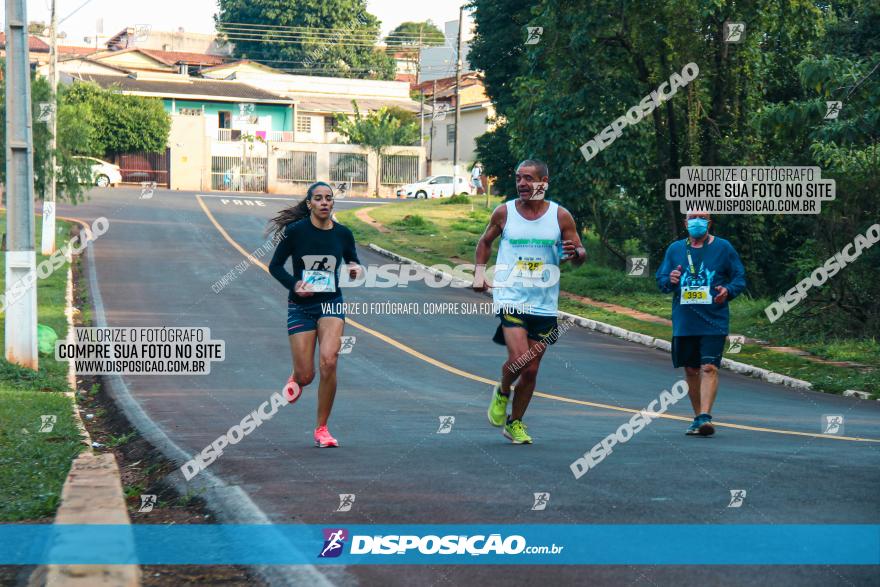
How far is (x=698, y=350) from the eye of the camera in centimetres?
1033

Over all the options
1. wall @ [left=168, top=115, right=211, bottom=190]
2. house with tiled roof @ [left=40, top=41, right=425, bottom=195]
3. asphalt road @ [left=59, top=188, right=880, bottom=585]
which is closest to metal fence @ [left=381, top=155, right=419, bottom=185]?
house with tiled roof @ [left=40, top=41, right=425, bottom=195]

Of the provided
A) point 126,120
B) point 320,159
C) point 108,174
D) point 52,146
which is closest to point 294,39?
point 320,159

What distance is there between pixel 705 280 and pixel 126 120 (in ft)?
200

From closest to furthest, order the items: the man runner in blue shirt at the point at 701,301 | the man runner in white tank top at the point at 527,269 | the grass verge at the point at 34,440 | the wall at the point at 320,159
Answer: the grass verge at the point at 34,440, the man runner in white tank top at the point at 527,269, the man runner in blue shirt at the point at 701,301, the wall at the point at 320,159

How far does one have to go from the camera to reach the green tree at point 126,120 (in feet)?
218

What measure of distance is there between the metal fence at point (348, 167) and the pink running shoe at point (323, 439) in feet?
209

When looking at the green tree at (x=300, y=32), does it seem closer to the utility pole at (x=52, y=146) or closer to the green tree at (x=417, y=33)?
the green tree at (x=417, y=33)

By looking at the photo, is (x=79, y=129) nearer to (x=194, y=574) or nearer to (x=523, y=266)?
(x=523, y=266)

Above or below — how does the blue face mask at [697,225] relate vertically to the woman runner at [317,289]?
above

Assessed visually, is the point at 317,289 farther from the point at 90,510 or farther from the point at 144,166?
the point at 144,166

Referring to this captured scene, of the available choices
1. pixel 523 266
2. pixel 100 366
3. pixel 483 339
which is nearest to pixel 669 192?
pixel 483 339

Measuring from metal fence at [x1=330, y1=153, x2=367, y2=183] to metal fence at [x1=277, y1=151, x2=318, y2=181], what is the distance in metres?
1.35

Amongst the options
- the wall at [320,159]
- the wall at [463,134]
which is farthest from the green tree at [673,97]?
the wall at [463,134]

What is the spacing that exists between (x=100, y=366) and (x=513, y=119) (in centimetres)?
1496
